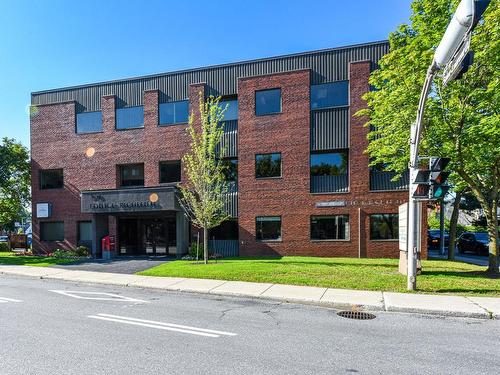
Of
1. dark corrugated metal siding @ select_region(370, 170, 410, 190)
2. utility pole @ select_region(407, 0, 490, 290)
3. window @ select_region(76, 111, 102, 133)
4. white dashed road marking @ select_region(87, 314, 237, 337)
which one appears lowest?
white dashed road marking @ select_region(87, 314, 237, 337)

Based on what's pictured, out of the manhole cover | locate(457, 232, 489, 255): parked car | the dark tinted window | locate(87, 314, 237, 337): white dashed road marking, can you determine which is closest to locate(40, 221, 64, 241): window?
the dark tinted window

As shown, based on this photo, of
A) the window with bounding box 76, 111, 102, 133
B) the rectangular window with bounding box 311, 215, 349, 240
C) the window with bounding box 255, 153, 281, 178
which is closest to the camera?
the rectangular window with bounding box 311, 215, 349, 240

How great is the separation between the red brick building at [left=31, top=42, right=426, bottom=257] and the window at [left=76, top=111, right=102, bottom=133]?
0.27 feet

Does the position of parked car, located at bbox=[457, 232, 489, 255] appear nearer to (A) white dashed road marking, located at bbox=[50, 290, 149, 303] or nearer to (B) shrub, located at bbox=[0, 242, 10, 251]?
(A) white dashed road marking, located at bbox=[50, 290, 149, 303]

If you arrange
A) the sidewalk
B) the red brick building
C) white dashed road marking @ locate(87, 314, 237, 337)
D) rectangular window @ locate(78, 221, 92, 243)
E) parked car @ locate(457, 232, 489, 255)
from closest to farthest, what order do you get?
1. white dashed road marking @ locate(87, 314, 237, 337)
2. the sidewalk
3. the red brick building
4. rectangular window @ locate(78, 221, 92, 243)
5. parked car @ locate(457, 232, 489, 255)

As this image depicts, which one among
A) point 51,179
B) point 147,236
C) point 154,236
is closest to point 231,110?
point 154,236

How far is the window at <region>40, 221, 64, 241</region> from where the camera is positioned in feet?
84.6

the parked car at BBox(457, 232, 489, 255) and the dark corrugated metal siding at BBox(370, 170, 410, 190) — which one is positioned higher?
the dark corrugated metal siding at BBox(370, 170, 410, 190)

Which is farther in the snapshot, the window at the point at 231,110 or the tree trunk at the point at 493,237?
the window at the point at 231,110

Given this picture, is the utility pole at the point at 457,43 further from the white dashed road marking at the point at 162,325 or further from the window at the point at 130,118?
the window at the point at 130,118

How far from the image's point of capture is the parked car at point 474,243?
26.3 meters

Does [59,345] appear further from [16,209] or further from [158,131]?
[16,209]

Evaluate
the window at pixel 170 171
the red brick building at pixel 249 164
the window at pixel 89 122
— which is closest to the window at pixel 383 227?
the red brick building at pixel 249 164

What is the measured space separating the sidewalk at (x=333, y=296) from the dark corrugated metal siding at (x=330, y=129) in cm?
1128
